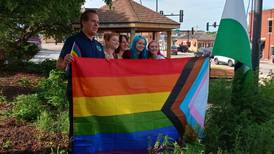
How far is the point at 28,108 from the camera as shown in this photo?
6652 millimetres

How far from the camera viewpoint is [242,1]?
5.67m

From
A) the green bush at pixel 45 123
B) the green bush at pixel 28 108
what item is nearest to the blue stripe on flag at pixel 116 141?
the green bush at pixel 45 123

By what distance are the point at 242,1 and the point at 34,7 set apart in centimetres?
292

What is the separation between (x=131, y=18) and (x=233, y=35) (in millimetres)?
14190

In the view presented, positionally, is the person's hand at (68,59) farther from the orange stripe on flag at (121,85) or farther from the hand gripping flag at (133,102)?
the orange stripe on flag at (121,85)

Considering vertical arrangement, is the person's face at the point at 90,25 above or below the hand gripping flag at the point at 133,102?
above

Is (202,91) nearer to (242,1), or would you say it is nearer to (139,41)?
(139,41)

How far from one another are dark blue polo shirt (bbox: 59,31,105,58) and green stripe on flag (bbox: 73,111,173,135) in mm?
704

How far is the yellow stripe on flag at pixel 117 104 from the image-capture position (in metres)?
4.18

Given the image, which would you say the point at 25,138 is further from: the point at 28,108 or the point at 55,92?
the point at 55,92

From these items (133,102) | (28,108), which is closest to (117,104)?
(133,102)

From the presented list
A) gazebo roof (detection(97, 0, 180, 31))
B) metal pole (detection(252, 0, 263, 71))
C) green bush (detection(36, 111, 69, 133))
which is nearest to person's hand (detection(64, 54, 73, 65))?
green bush (detection(36, 111, 69, 133))

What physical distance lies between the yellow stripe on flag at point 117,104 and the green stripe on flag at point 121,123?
0.05 m

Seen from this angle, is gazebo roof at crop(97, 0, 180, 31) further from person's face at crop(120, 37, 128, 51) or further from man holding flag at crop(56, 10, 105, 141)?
man holding flag at crop(56, 10, 105, 141)
